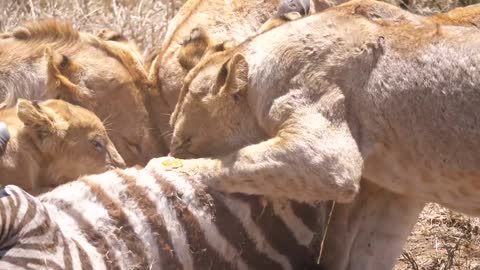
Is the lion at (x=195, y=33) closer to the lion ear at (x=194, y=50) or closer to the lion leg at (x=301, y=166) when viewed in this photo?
the lion ear at (x=194, y=50)

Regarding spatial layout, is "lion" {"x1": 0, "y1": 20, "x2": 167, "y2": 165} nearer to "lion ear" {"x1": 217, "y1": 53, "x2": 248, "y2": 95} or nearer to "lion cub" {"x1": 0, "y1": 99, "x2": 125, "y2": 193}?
"lion cub" {"x1": 0, "y1": 99, "x2": 125, "y2": 193}

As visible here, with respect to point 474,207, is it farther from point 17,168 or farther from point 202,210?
point 17,168

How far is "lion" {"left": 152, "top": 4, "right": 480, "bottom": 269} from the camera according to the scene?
5.13 m

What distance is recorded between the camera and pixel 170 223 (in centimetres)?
516

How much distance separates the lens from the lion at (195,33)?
650 cm

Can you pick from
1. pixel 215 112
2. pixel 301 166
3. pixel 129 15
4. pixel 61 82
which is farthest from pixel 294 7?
pixel 129 15

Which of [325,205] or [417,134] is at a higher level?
[417,134]

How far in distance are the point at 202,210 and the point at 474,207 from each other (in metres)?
1.22

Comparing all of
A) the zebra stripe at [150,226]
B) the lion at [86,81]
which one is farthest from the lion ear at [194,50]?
the zebra stripe at [150,226]

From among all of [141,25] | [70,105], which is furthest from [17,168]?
[141,25]

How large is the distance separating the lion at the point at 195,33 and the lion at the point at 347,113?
76 centimetres

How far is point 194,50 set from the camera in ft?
21.0

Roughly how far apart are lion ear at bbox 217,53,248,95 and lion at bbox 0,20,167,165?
116 cm

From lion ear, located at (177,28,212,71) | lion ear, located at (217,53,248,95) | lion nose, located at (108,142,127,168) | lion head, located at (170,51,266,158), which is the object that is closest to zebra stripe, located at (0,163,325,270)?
lion head, located at (170,51,266,158)
